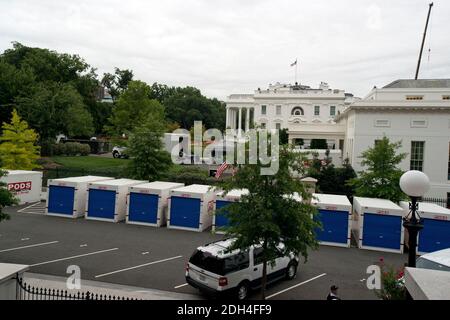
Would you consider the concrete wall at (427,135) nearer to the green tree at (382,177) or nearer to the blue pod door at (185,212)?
the green tree at (382,177)

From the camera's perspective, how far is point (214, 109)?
118m

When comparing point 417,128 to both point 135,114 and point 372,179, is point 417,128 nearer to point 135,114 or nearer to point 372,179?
point 372,179

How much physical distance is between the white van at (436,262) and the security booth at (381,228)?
7.40 metres

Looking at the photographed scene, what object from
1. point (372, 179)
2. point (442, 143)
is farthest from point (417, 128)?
point (372, 179)

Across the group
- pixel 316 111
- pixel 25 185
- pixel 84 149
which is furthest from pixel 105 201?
pixel 316 111

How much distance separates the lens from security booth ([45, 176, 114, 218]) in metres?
22.8

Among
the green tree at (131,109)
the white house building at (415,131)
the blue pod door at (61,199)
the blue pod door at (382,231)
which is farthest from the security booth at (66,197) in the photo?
the green tree at (131,109)

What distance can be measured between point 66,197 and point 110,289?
491 inches

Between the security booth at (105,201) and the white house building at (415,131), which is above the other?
the white house building at (415,131)

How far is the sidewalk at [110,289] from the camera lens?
11.7 metres

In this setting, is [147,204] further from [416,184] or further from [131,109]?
[131,109]

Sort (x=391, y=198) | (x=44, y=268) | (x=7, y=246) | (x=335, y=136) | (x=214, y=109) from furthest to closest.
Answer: (x=214, y=109) → (x=335, y=136) → (x=391, y=198) → (x=7, y=246) → (x=44, y=268)

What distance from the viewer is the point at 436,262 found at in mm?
10539
